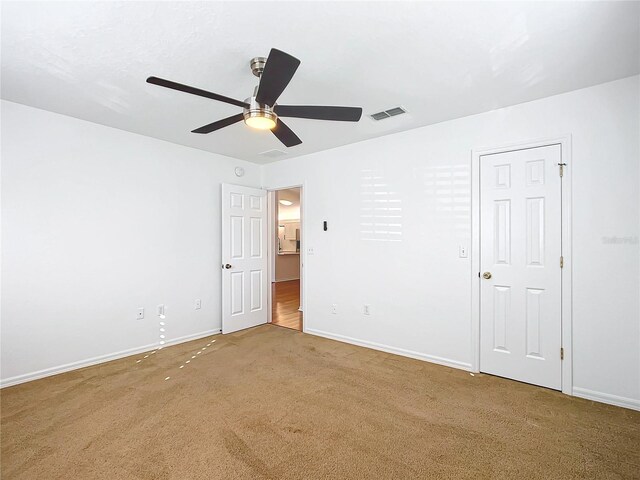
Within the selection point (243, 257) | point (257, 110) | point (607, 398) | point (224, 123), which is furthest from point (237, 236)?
point (607, 398)

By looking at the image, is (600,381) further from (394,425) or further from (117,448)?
(117,448)

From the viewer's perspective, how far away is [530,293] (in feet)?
9.29

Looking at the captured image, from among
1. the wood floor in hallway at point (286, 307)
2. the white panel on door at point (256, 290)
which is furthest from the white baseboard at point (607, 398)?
the white panel on door at point (256, 290)

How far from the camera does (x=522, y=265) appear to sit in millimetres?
2867

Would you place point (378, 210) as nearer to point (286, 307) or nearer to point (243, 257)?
point (243, 257)

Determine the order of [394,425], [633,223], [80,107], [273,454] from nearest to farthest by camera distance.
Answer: [273,454]
[394,425]
[633,223]
[80,107]

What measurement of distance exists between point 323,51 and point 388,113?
1.22m

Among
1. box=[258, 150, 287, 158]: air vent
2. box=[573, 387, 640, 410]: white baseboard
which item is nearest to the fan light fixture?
box=[258, 150, 287, 158]: air vent

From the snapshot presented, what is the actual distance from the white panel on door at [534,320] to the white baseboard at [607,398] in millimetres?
348

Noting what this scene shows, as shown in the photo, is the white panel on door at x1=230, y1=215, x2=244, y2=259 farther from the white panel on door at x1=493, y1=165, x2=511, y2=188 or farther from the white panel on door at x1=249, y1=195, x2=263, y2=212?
the white panel on door at x1=493, y1=165, x2=511, y2=188

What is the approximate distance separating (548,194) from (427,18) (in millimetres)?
1893

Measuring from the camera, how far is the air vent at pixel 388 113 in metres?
Result: 3.00

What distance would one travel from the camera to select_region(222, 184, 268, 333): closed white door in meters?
4.41

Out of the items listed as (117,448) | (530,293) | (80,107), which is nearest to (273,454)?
(117,448)
